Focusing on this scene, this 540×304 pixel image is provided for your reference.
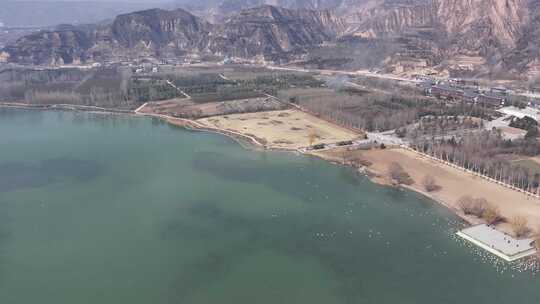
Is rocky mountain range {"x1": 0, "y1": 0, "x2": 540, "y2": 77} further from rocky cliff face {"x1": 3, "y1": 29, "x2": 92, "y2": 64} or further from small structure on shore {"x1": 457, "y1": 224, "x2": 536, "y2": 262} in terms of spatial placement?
small structure on shore {"x1": 457, "y1": 224, "x2": 536, "y2": 262}

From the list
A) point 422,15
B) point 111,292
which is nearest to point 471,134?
point 111,292

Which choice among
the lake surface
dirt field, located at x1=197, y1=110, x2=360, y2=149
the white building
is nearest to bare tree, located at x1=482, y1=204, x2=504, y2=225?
the lake surface

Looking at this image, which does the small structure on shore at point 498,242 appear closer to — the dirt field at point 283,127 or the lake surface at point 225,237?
the lake surface at point 225,237

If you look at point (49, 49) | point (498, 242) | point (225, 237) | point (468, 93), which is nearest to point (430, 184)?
point (498, 242)

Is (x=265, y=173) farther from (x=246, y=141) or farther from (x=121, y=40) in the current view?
(x=121, y=40)

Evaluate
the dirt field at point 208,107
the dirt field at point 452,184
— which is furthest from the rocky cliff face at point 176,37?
the dirt field at point 452,184

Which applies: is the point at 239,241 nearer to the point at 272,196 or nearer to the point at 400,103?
the point at 272,196
